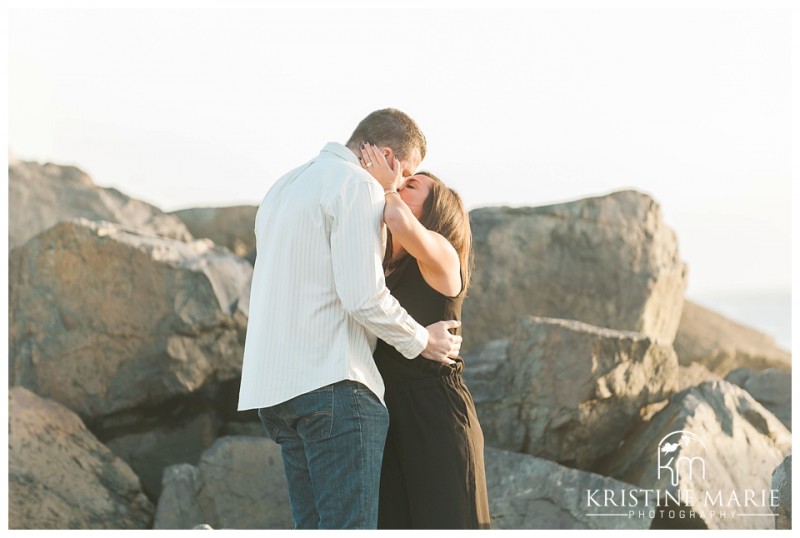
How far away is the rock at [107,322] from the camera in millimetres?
5730

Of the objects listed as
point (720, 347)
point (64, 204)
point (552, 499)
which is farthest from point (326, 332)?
point (720, 347)

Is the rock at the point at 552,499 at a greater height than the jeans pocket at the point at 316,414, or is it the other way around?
the jeans pocket at the point at 316,414

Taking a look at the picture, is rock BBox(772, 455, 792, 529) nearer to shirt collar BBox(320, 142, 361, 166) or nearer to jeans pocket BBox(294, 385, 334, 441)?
jeans pocket BBox(294, 385, 334, 441)

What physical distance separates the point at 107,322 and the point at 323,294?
303cm

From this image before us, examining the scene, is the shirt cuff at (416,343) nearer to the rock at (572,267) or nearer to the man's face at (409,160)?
the man's face at (409,160)

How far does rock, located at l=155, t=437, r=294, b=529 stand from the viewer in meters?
5.20

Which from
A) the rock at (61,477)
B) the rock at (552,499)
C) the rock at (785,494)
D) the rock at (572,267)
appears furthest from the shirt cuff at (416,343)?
the rock at (572,267)

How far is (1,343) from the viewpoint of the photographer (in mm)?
5453

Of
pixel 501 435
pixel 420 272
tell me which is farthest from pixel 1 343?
pixel 420 272

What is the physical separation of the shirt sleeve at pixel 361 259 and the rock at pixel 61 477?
2.82 m

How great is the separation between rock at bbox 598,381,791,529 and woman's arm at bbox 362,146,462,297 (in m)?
2.11

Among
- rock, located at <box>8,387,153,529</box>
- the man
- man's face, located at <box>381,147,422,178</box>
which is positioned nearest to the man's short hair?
man's face, located at <box>381,147,422,178</box>

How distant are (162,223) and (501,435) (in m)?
3.17

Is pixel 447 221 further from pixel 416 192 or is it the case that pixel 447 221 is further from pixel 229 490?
pixel 229 490
